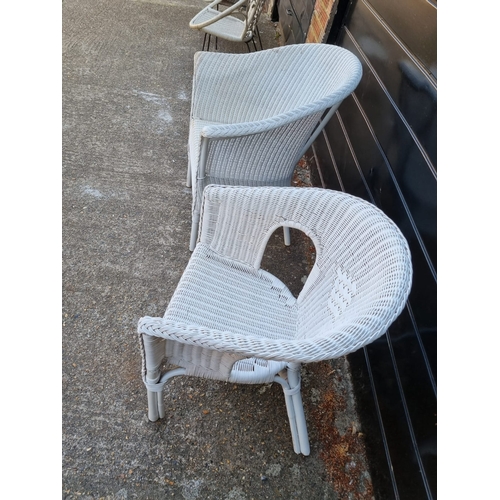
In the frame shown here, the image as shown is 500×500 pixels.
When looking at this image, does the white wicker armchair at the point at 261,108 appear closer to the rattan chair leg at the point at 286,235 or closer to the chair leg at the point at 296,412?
the rattan chair leg at the point at 286,235

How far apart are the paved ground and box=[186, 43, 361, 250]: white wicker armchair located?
26cm

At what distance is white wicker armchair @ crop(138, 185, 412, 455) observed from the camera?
Answer: 0.96 m

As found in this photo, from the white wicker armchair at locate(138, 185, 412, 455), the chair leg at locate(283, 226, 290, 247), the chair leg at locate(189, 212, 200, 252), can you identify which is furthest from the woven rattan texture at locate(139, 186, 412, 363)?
the chair leg at locate(283, 226, 290, 247)

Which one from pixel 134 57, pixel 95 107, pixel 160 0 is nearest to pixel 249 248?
pixel 95 107

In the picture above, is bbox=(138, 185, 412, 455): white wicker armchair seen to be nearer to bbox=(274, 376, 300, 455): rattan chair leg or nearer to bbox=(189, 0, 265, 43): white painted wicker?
bbox=(274, 376, 300, 455): rattan chair leg

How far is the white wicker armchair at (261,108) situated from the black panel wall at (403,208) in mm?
236

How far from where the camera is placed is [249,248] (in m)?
1.52

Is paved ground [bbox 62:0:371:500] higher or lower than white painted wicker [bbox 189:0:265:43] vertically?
lower

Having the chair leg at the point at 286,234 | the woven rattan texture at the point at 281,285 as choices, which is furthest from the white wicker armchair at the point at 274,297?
the chair leg at the point at 286,234

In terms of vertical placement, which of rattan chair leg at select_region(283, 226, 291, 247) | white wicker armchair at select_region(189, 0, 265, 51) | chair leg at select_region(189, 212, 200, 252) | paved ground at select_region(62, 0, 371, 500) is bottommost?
paved ground at select_region(62, 0, 371, 500)

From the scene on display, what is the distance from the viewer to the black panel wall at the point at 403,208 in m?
1.29

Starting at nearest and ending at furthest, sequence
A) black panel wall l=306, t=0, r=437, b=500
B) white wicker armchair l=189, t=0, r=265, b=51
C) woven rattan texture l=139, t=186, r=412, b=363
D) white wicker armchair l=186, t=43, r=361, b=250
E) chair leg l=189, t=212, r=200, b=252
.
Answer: woven rattan texture l=139, t=186, r=412, b=363
black panel wall l=306, t=0, r=437, b=500
white wicker armchair l=186, t=43, r=361, b=250
chair leg l=189, t=212, r=200, b=252
white wicker armchair l=189, t=0, r=265, b=51
